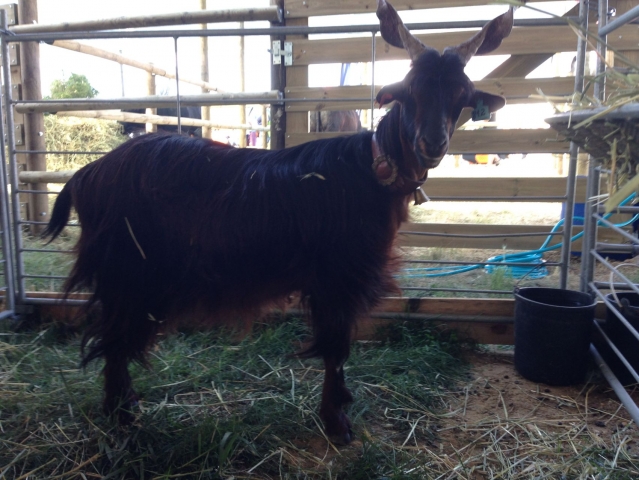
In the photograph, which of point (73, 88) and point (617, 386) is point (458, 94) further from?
point (73, 88)

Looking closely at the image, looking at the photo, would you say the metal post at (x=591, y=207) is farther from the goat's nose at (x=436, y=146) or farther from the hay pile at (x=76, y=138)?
the hay pile at (x=76, y=138)

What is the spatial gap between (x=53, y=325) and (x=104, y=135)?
5878 millimetres

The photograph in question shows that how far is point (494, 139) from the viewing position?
4.46 meters

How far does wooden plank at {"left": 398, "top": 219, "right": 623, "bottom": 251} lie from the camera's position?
462 cm

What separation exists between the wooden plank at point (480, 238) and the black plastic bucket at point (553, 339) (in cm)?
152

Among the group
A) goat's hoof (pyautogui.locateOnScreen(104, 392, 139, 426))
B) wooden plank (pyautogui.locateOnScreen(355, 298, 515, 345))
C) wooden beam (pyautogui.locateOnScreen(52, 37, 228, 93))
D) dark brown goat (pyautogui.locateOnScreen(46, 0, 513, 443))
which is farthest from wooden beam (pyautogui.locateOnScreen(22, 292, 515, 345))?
wooden beam (pyautogui.locateOnScreen(52, 37, 228, 93))

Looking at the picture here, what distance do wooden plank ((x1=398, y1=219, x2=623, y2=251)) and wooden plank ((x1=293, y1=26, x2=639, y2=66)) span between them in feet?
5.03

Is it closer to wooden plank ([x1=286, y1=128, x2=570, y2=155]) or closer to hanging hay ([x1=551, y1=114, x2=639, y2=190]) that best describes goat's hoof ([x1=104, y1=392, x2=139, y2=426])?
hanging hay ([x1=551, y1=114, x2=639, y2=190])

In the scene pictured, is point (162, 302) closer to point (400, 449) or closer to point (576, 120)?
point (400, 449)

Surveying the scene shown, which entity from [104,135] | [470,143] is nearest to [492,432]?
[470,143]

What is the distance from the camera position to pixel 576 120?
1.96 meters

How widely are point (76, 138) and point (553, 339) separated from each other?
8.13m

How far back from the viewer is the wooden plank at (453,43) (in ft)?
13.9

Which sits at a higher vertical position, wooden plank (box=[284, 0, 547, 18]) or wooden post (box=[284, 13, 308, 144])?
wooden plank (box=[284, 0, 547, 18])
